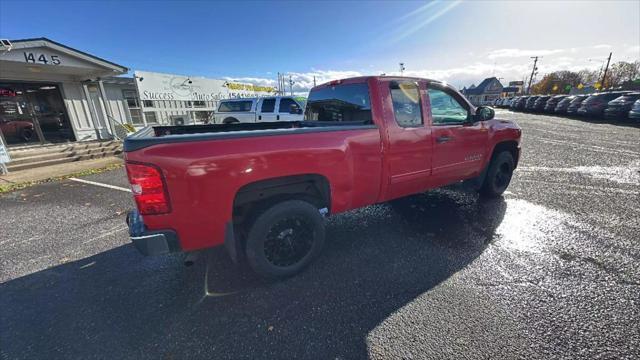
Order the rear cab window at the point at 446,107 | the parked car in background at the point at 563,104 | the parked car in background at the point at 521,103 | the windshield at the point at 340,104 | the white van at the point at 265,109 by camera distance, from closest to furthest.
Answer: the windshield at the point at 340,104
the rear cab window at the point at 446,107
the white van at the point at 265,109
the parked car in background at the point at 563,104
the parked car in background at the point at 521,103

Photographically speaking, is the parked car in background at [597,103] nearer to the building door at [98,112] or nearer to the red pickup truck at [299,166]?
the red pickup truck at [299,166]

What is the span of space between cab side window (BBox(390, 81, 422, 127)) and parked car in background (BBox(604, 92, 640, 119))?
1999 cm

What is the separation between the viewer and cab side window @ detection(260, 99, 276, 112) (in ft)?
36.6

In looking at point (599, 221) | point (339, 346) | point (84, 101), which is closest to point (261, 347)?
point (339, 346)

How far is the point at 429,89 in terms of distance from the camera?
11.2 ft

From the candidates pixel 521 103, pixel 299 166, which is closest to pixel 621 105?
pixel 521 103

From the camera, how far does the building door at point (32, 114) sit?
10.1 m

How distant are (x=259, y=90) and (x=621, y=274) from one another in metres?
25.2

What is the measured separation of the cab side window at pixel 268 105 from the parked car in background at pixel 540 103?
28144mm

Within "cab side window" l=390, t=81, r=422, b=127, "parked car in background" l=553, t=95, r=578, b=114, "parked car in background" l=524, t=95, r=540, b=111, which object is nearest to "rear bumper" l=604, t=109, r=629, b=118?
"parked car in background" l=553, t=95, r=578, b=114

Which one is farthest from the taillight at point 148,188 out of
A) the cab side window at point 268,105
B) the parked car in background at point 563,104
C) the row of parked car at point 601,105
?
the parked car in background at point 563,104

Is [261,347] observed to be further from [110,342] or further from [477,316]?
[477,316]

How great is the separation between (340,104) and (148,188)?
2385mm

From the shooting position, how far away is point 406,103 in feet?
10.6
